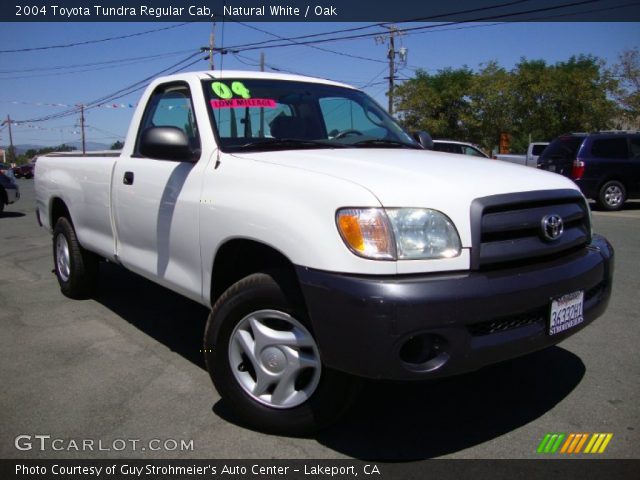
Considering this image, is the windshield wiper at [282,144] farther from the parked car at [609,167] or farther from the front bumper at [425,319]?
the parked car at [609,167]

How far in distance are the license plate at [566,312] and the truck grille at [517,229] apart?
0.22 metres

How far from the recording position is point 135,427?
9.64ft

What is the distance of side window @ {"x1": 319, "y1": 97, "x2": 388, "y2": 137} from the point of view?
12.9 ft

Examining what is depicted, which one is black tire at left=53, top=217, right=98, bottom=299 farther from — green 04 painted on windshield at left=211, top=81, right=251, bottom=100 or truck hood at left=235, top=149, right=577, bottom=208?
truck hood at left=235, top=149, right=577, bottom=208

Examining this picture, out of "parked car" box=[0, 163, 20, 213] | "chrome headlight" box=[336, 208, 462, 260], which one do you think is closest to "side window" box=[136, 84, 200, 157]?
"chrome headlight" box=[336, 208, 462, 260]

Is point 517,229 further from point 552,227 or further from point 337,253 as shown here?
point 337,253

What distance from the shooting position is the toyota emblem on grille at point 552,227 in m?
2.64

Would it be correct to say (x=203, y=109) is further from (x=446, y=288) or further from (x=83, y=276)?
(x=83, y=276)

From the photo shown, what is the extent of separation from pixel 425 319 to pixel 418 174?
0.73 m

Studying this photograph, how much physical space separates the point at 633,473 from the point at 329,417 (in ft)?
4.47

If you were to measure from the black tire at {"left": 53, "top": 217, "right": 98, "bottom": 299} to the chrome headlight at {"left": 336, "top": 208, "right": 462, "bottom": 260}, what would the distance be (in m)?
3.59

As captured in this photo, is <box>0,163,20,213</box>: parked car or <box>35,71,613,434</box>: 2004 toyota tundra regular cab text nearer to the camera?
<box>35,71,613,434</box>: 2004 toyota tundra regular cab text

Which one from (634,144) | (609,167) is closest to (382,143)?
(609,167)

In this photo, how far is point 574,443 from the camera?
273cm
